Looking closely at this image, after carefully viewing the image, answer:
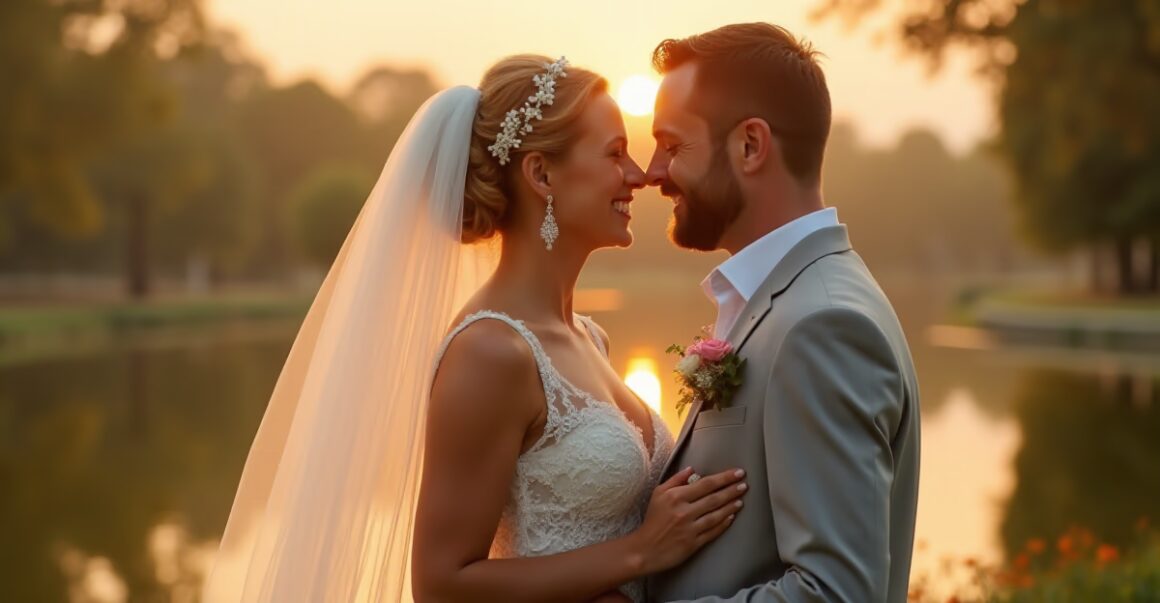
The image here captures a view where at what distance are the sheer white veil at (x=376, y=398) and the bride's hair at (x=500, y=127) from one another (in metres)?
0.04

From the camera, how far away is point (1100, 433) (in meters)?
15.2

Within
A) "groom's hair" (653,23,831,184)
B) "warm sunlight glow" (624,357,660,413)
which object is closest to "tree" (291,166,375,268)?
"warm sunlight glow" (624,357,660,413)

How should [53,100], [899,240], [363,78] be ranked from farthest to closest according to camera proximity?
[899,240] < [363,78] < [53,100]

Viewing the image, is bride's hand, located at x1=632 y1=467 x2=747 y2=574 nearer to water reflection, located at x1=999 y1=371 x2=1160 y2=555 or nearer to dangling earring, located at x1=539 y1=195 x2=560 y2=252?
dangling earring, located at x1=539 y1=195 x2=560 y2=252

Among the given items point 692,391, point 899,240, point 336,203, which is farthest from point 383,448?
point 899,240

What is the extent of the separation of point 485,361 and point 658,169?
0.66 meters

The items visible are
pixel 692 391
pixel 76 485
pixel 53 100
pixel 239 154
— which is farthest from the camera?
pixel 239 154

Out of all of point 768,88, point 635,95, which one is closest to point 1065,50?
point 635,95

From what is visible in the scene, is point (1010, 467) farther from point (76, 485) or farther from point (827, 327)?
point (827, 327)

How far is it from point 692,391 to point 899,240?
101 meters

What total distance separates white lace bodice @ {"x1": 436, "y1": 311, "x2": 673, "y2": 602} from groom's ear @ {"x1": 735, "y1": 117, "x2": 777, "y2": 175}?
2.46 ft

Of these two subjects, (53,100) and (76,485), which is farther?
(53,100)

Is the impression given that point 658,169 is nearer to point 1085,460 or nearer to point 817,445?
point 817,445

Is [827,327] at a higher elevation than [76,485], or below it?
higher
